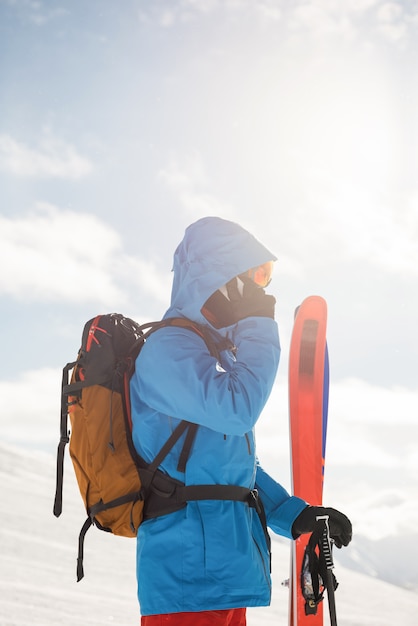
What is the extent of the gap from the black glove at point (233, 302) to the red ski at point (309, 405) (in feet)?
8.32

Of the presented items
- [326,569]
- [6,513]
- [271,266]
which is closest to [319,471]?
[326,569]

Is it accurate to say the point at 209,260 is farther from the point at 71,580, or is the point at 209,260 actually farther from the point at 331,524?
the point at 71,580

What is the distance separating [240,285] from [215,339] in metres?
0.22

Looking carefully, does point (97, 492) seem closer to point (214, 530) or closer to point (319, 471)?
point (214, 530)

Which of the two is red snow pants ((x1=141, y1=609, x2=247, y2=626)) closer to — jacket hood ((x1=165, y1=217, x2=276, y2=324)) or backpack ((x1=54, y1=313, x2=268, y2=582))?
backpack ((x1=54, y1=313, x2=268, y2=582))

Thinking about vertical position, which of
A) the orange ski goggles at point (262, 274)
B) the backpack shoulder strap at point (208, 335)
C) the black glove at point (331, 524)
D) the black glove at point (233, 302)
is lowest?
the black glove at point (331, 524)

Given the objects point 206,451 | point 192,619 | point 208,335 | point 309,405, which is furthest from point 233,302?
point 309,405

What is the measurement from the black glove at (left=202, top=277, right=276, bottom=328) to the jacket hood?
0.18ft

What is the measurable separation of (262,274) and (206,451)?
69cm

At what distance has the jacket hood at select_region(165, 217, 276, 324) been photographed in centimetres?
205

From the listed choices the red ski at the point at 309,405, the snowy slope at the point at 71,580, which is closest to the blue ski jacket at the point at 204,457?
the red ski at the point at 309,405

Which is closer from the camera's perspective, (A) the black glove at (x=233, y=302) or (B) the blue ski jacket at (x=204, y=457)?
(B) the blue ski jacket at (x=204, y=457)

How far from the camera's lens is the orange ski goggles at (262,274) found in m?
2.15

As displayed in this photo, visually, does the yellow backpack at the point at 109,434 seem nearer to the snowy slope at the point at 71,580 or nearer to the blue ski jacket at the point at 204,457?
the blue ski jacket at the point at 204,457
